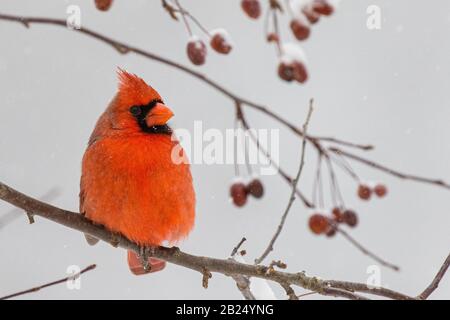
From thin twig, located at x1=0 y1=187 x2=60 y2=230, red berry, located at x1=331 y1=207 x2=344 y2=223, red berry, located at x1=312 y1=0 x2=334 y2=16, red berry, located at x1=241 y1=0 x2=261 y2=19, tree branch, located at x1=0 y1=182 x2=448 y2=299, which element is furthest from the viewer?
red berry, located at x1=331 y1=207 x2=344 y2=223

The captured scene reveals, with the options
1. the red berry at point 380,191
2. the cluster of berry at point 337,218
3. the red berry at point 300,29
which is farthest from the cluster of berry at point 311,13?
the red berry at point 380,191

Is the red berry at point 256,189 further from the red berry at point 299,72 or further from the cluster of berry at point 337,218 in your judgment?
the red berry at point 299,72

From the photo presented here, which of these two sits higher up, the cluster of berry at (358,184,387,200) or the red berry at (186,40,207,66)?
the red berry at (186,40,207,66)

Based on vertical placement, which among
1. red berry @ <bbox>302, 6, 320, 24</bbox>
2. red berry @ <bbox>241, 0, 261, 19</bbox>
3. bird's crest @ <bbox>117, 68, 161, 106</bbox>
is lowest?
bird's crest @ <bbox>117, 68, 161, 106</bbox>

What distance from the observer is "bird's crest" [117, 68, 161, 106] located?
2.53 metres

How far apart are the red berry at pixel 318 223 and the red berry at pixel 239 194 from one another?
0.62ft

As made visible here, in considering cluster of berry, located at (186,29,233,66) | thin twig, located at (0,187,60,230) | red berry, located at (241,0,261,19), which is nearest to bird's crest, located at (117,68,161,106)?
thin twig, located at (0,187,60,230)

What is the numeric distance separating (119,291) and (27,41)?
104 inches

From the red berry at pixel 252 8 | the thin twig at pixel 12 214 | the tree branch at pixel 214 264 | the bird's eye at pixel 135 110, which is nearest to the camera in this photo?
the red berry at pixel 252 8

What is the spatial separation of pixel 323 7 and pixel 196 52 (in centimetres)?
33

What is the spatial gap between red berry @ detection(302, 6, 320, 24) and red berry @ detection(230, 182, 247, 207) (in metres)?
0.83

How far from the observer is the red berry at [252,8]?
141 cm

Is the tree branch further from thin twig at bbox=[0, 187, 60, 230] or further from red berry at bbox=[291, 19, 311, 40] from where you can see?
red berry at bbox=[291, 19, 311, 40]

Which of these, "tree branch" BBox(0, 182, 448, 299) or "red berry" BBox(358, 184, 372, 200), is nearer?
"tree branch" BBox(0, 182, 448, 299)
